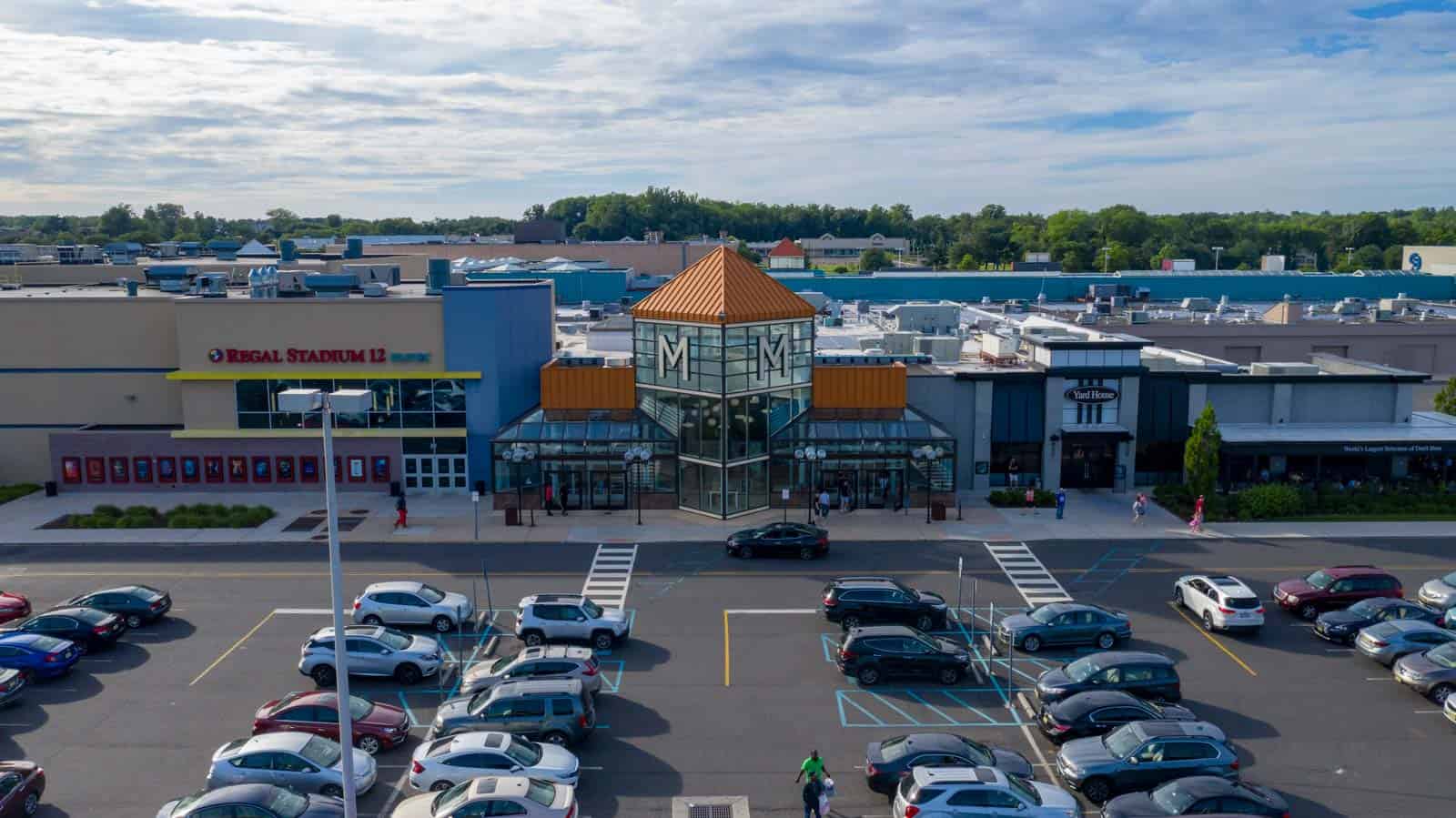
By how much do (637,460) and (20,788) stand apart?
2631cm

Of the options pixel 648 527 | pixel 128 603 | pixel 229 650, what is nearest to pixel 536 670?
pixel 229 650

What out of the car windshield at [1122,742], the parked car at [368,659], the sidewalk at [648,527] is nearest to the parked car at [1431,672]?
the car windshield at [1122,742]

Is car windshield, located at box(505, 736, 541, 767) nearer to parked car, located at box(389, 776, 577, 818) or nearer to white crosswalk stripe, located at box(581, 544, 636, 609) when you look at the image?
parked car, located at box(389, 776, 577, 818)

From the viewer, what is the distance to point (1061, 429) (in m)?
48.3

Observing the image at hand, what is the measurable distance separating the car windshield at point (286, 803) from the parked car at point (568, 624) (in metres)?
10.2

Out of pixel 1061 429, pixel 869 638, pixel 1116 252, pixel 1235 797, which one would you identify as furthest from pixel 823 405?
pixel 1116 252

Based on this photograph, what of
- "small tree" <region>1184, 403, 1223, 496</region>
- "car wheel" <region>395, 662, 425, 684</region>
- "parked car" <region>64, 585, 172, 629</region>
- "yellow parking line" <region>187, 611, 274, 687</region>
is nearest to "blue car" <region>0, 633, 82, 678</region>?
"parked car" <region>64, 585, 172, 629</region>

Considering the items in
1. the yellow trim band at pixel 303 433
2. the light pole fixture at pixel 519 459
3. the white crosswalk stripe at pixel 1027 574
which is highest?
the yellow trim band at pixel 303 433

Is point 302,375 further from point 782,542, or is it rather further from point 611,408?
point 782,542

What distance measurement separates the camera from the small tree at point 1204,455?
4384cm

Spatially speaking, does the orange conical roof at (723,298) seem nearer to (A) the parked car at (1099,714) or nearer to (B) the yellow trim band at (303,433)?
(B) the yellow trim band at (303,433)

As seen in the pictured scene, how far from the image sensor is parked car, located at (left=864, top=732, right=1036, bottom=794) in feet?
71.7

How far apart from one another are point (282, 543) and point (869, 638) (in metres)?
24.1

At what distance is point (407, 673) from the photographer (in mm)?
27844
